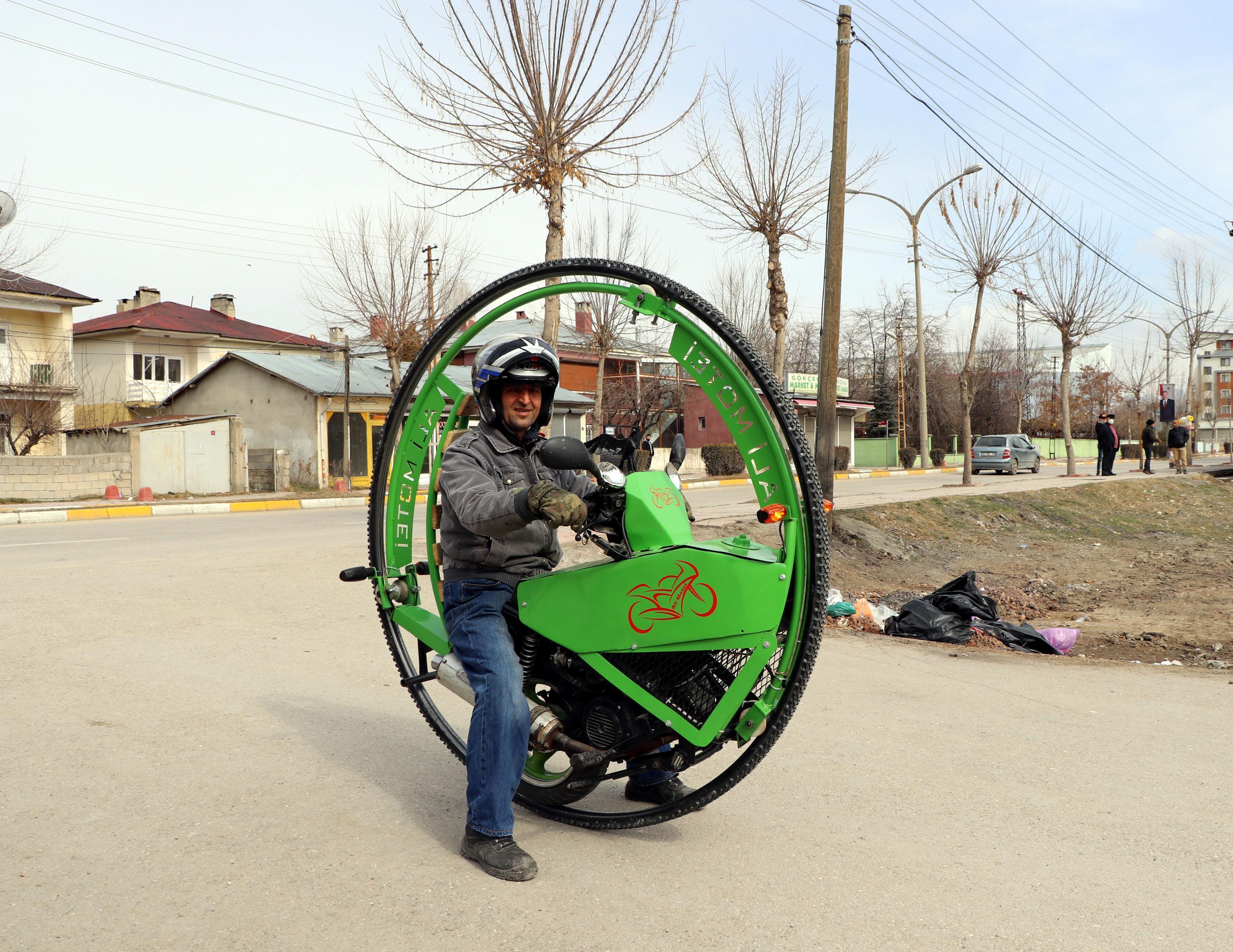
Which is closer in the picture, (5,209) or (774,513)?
(774,513)

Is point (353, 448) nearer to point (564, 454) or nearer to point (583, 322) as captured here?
point (583, 322)

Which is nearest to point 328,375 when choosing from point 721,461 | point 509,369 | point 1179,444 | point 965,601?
point 721,461

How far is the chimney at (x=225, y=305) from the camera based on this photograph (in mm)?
51750

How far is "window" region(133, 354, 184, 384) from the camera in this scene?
44.2 metres

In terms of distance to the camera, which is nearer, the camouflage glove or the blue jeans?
the camouflage glove

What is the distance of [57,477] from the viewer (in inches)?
984

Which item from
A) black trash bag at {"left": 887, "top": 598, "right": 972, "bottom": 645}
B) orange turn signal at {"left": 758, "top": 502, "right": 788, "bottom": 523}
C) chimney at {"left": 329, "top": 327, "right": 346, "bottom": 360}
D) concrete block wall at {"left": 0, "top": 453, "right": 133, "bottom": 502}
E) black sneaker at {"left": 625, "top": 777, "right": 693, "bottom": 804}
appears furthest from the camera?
chimney at {"left": 329, "top": 327, "right": 346, "bottom": 360}

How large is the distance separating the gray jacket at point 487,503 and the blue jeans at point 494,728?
0.25 metres

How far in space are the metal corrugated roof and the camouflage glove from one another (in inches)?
1054

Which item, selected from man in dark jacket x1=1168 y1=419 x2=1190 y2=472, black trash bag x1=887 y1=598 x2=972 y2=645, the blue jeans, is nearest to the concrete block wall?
black trash bag x1=887 y1=598 x2=972 y2=645

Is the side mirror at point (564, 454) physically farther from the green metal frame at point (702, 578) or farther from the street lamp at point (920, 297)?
the street lamp at point (920, 297)

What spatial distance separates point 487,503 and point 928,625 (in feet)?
19.5

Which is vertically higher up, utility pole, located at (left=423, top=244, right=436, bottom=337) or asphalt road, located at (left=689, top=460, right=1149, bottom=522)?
utility pole, located at (left=423, top=244, right=436, bottom=337)

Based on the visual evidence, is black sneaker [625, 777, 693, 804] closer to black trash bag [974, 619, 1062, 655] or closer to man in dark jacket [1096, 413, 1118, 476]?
black trash bag [974, 619, 1062, 655]
